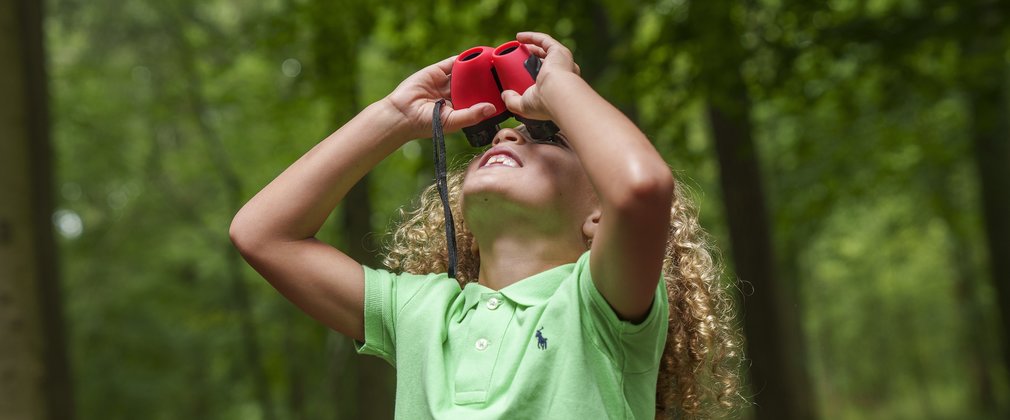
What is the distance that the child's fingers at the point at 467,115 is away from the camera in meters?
2.36

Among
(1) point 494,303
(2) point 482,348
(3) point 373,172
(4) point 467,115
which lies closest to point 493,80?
(4) point 467,115

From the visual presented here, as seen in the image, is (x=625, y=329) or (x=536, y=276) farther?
(x=536, y=276)

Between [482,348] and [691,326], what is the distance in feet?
1.82

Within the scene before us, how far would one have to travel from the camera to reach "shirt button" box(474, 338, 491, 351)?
219 centimetres

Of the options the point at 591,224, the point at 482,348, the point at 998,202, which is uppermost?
the point at 591,224

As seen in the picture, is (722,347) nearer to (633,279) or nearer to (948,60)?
(633,279)

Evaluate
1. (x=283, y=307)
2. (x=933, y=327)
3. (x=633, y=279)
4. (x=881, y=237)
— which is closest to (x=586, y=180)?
(x=633, y=279)

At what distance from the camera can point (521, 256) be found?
2.31 meters

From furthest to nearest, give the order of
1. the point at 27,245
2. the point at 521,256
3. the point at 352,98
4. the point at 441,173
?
the point at 352,98 < the point at 27,245 < the point at 441,173 < the point at 521,256

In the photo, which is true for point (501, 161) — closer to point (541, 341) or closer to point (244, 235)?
point (541, 341)

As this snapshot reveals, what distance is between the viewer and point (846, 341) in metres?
32.0

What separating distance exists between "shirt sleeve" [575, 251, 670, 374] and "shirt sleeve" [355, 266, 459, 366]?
0.41 meters

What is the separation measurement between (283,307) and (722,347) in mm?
14567

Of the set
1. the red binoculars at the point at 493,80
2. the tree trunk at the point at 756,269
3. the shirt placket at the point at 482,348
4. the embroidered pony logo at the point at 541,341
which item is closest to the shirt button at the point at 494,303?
the shirt placket at the point at 482,348
